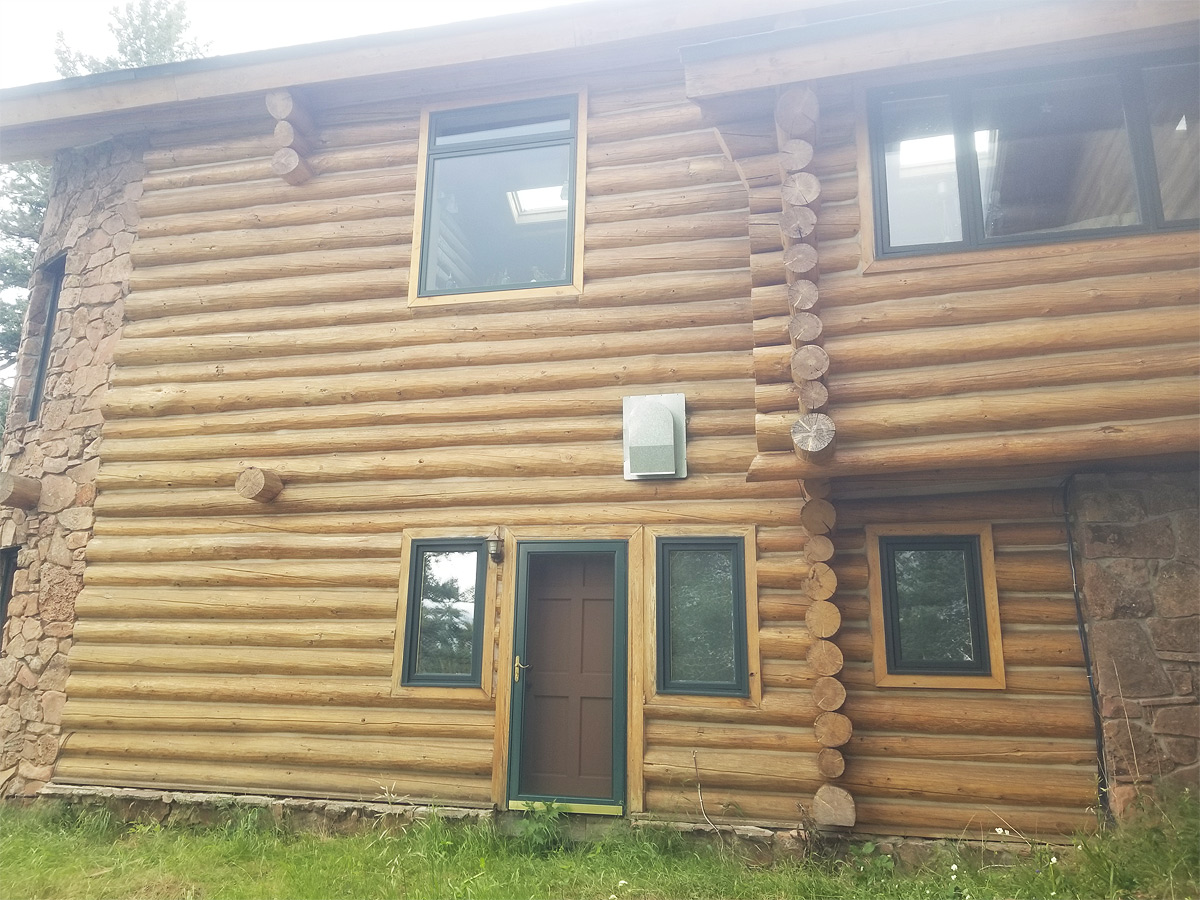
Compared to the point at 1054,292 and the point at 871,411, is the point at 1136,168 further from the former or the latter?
the point at 871,411

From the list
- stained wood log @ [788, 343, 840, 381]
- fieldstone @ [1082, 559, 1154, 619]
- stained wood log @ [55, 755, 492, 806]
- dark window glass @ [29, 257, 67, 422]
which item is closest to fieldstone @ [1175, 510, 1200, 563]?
fieldstone @ [1082, 559, 1154, 619]

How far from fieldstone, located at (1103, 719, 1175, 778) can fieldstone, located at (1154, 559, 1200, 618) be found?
76cm

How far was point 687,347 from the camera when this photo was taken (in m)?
6.50

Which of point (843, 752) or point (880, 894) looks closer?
point (880, 894)

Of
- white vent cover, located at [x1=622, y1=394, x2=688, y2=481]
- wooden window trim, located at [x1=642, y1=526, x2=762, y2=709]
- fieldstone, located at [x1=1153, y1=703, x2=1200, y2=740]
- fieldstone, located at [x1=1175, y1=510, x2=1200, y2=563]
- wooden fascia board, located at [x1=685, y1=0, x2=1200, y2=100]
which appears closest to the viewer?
wooden fascia board, located at [x1=685, y1=0, x2=1200, y2=100]

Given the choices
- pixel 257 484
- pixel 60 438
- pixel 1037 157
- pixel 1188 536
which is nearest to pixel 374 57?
pixel 257 484

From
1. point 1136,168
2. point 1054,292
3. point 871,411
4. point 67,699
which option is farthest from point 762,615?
point 67,699

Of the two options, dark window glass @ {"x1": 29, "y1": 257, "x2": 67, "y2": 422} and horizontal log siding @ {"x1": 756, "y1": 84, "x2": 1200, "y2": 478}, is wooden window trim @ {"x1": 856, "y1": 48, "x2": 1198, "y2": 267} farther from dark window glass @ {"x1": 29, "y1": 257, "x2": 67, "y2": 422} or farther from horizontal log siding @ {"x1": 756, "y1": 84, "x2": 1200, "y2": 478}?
dark window glass @ {"x1": 29, "y1": 257, "x2": 67, "y2": 422}

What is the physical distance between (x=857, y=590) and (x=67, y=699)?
6939 millimetres

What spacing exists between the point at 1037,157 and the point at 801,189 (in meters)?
1.63

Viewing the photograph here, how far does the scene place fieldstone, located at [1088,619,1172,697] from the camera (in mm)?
5016

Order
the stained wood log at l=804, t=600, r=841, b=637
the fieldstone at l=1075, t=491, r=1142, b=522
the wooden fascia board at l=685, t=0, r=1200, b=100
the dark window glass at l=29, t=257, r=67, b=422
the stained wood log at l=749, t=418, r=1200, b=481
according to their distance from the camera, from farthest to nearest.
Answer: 1. the dark window glass at l=29, t=257, r=67, b=422
2. the stained wood log at l=804, t=600, r=841, b=637
3. the fieldstone at l=1075, t=491, r=1142, b=522
4. the wooden fascia board at l=685, t=0, r=1200, b=100
5. the stained wood log at l=749, t=418, r=1200, b=481

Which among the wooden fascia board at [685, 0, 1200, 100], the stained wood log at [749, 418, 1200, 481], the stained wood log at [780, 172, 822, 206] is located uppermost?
the wooden fascia board at [685, 0, 1200, 100]

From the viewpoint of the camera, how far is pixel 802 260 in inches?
207
